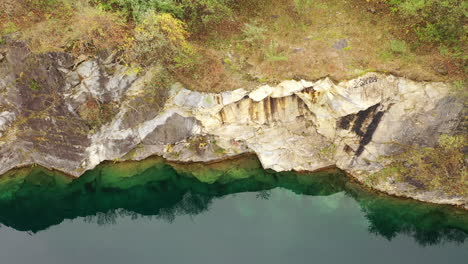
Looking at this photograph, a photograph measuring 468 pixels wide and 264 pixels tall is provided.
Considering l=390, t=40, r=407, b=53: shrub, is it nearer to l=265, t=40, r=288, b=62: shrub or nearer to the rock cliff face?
the rock cliff face

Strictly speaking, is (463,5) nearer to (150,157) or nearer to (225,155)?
(225,155)

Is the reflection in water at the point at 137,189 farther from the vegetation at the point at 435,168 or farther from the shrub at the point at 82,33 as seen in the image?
the shrub at the point at 82,33

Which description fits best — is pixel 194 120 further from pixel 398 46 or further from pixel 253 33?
pixel 398 46

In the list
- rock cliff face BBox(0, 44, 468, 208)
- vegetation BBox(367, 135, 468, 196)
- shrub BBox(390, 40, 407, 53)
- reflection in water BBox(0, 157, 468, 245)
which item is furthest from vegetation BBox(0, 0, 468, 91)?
reflection in water BBox(0, 157, 468, 245)

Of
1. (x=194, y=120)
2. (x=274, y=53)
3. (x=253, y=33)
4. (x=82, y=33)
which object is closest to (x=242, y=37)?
(x=253, y=33)

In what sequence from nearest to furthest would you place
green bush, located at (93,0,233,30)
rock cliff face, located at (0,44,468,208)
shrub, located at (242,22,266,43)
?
rock cliff face, located at (0,44,468,208) < green bush, located at (93,0,233,30) < shrub, located at (242,22,266,43)

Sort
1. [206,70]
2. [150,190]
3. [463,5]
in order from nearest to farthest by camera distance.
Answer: [463,5]
[206,70]
[150,190]

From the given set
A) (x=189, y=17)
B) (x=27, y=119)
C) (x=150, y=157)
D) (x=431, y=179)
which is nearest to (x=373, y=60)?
(x=431, y=179)
